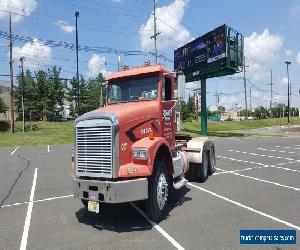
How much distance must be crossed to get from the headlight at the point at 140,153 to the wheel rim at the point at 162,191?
0.90 m

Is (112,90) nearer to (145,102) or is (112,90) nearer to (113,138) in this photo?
(145,102)

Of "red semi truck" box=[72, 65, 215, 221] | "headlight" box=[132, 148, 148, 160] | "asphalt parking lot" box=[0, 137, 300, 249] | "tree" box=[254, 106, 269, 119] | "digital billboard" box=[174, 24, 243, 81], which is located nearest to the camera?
"asphalt parking lot" box=[0, 137, 300, 249]

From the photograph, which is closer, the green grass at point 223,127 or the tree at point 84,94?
the green grass at point 223,127

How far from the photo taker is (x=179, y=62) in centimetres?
4712

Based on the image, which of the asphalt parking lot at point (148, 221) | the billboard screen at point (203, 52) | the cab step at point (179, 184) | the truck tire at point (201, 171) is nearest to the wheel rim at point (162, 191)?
the asphalt parking lot at point (148, 221)

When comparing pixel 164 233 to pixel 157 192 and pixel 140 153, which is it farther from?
pixel 140 153

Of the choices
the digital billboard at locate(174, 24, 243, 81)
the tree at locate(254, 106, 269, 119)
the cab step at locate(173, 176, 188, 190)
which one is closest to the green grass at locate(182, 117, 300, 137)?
the digital billboard at locate(174, 24, 243, 81)

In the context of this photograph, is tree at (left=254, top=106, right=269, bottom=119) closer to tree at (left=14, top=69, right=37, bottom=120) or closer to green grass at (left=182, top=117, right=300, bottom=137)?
green grass at (left=182, top=117, right=300, bottom=137)

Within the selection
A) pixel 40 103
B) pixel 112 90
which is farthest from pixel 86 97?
pixel 112 90

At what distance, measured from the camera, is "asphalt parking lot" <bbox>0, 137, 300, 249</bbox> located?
7.05 meters

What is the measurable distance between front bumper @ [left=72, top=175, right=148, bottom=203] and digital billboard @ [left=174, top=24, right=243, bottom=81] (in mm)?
30815

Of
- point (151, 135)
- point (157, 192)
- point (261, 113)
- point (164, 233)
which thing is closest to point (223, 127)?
point (151, 135)

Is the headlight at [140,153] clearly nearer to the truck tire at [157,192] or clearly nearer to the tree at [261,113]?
the truck tire at [157,192]

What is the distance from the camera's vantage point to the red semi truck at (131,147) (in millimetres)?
7688
